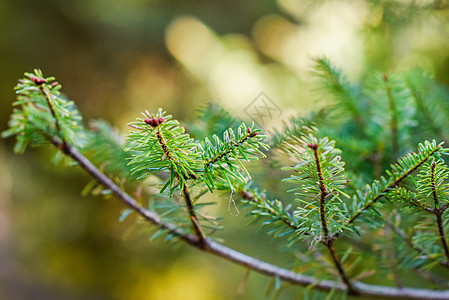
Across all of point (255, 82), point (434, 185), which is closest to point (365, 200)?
point (434, 185)

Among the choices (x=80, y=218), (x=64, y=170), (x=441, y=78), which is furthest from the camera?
(x=80, y=218)

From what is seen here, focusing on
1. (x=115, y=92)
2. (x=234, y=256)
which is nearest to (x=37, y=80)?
(x=234, y=256)

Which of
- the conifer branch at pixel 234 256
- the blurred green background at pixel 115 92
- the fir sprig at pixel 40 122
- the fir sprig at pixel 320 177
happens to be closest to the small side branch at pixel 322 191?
the fir sprig at pixel 320 177

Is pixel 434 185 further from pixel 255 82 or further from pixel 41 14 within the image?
pixel 41 14

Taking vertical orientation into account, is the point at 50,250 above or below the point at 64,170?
below

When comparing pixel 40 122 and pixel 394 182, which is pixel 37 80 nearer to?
pixel 40 122

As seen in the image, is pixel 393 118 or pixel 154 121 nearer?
pixel 154 121
